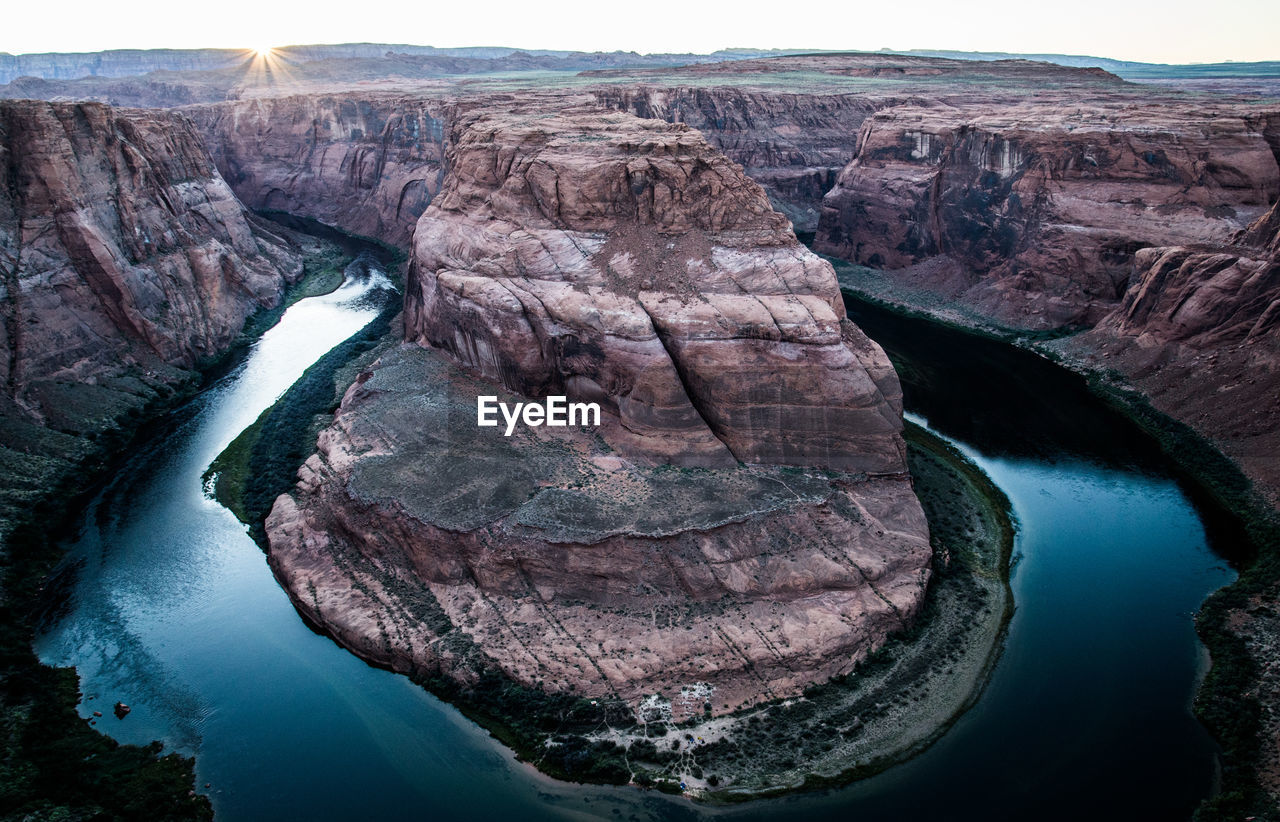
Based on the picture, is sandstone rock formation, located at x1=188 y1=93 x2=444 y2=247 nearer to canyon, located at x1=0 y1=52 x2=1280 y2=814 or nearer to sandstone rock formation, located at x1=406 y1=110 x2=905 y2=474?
canyon, located at x1=0 y1=52 x2=1280 y2=814

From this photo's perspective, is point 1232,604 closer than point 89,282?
Yes

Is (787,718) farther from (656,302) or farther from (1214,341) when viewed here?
(1214,341)

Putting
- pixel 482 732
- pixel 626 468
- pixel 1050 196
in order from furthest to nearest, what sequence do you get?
pixel 1050 196 → pixel 626 468 → pixel 482 732

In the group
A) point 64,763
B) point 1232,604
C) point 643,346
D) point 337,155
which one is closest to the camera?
point 64,763

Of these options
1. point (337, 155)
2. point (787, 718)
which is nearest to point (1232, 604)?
point (787, 718)

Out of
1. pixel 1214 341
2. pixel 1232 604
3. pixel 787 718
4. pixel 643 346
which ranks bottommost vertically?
pixel 787 718

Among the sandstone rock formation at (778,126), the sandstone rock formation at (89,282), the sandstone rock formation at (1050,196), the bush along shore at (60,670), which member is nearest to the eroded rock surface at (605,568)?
the bush along shore at (60,670)

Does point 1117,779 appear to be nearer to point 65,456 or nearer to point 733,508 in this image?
point 733,508
